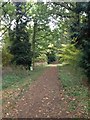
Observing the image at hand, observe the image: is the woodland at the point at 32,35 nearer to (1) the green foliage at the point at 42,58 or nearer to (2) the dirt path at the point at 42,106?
(1) the green foliage at the point at 42,58

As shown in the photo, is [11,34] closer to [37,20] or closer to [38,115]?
[37,20]

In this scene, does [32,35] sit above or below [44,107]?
above

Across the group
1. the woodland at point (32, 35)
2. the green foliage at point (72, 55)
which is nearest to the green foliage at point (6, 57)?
the woodland at point (32, 35)

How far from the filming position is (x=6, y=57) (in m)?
8.98

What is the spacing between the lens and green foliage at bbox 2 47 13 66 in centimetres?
879

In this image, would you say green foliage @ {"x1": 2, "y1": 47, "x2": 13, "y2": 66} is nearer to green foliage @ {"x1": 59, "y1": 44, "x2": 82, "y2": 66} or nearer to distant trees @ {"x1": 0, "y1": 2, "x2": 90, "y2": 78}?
distant trees @ {"x1": 0, "y1": 2, "x2": 90, "y2": 78}

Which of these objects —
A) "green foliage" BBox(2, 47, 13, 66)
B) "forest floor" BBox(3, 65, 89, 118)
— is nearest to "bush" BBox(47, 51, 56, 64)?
"green foliage" BBox(2, 47, 13, 66)

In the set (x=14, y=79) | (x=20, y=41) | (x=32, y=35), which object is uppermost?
(x=32, y=35)

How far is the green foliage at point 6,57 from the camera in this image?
8.79 m

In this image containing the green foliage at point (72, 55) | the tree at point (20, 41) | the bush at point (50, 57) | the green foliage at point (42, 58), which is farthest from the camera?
the bush at point (50, 57)

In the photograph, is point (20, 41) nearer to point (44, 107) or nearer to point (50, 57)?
point (50, 57)

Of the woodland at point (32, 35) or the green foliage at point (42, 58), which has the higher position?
the woodland at point (32, 35)

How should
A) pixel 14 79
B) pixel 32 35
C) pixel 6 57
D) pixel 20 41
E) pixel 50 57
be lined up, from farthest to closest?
pixel 50 57 → pixel 32 35 → pixel 20 41 → pixel 6 57 → pixel 14 79

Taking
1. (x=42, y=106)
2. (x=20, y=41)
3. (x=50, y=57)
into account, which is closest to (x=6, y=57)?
(x=20, y=41)
